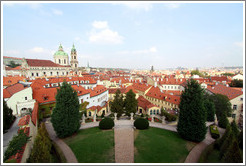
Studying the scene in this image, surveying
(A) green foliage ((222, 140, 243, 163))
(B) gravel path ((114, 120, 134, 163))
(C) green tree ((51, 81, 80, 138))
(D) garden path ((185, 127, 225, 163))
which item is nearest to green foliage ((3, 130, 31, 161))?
(C) green tree ((51, 81, 80, 138))

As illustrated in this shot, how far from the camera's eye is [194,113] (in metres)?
16.3

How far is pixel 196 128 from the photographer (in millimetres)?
16203

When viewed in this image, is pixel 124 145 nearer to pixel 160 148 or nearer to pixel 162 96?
pixel 160 148

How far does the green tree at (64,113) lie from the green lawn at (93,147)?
1.60 m

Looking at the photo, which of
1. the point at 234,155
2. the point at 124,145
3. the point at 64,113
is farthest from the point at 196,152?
the point at 64,113

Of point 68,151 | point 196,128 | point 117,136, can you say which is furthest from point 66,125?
point 196,128

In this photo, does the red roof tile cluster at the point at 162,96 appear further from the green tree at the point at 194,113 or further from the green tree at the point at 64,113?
the green tree at the point at 64,113

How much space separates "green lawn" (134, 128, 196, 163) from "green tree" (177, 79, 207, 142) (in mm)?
1420

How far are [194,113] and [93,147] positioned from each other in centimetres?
1426

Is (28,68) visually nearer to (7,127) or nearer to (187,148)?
(7,127)

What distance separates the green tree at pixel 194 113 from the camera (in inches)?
637

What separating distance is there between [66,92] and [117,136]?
981 centimetres

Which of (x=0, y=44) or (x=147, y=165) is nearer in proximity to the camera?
→ (x=147, y=165)

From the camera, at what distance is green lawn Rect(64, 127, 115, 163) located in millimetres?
12648
